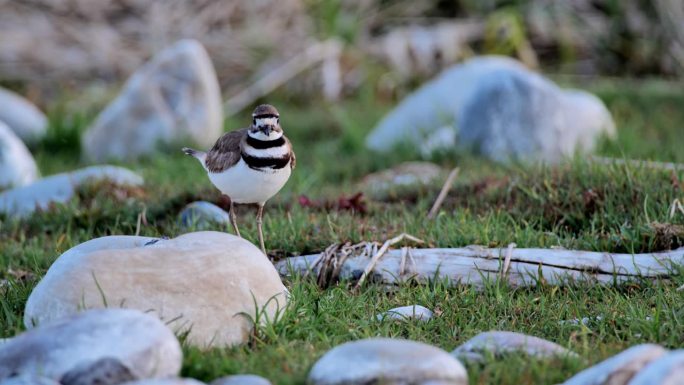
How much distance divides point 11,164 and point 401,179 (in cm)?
282

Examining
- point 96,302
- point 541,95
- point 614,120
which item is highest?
point 96,302

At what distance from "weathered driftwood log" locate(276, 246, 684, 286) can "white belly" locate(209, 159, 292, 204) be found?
459mm

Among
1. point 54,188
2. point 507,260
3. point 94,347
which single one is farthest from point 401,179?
point 94,347

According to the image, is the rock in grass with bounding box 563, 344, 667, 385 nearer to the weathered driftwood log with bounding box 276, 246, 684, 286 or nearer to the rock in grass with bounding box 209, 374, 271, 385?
the rock in grass with bounding box 209, 374, 271, 385

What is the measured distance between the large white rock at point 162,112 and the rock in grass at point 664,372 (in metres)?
6.19

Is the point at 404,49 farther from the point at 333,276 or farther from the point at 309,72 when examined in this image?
the point at 333,276

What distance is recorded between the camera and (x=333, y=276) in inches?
175

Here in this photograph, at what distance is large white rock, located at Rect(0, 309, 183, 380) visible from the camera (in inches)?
115

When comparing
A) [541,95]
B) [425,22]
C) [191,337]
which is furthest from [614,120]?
[191,337]

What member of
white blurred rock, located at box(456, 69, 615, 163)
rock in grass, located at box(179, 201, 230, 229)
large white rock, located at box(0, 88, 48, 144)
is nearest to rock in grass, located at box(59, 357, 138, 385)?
rock in grass, located at box(179, 201, 230, 229)

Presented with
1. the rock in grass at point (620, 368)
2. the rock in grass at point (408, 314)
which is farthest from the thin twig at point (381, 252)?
the rock in grass at point (620, 368)

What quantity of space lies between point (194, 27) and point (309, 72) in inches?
63.4

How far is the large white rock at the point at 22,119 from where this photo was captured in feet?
29.7

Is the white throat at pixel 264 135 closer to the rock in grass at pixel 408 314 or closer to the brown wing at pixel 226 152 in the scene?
the brown wing at pixel 226 152
